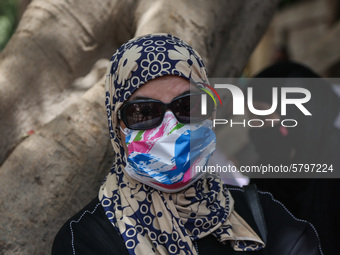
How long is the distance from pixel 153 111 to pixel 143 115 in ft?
0.14

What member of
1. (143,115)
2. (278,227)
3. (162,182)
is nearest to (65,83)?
(143,115)

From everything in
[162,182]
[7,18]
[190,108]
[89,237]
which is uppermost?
[190,108]

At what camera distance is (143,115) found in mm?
1885

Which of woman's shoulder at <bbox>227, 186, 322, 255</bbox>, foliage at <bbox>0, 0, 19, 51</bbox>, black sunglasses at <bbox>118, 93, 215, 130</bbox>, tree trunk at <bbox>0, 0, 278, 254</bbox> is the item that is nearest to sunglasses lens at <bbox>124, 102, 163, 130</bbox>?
black sunglasses at <bbox>118, 93, 215, 130</bbox>

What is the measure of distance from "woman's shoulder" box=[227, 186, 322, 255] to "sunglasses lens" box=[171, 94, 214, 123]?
0.44 metres

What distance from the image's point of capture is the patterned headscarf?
1817 millimetres

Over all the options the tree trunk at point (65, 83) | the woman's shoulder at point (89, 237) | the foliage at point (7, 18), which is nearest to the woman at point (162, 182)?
the woman's shoulder at point (89, 237)

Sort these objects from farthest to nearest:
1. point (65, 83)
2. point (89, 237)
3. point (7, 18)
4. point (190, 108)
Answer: point (7, 18), point (65, 83), point (190, 108), point (89, 237)

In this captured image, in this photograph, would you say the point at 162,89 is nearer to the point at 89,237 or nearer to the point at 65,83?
the point at 89,237

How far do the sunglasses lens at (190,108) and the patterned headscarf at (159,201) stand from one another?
0.28 feet

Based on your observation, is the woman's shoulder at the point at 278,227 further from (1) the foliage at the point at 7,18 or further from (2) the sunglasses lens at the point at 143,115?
(1) the foliage at the point at 7,18

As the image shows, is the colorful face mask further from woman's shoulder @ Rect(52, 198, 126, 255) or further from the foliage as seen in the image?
the foliage

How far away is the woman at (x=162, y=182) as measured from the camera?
183 cm

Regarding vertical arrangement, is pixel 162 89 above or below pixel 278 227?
above
